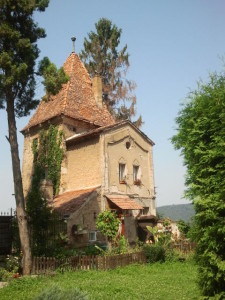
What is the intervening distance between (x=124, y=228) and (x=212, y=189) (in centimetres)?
1378

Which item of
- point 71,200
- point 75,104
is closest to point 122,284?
point 71,200

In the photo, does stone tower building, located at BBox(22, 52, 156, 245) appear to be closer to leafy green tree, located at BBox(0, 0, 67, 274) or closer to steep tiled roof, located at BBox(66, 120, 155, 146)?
steep tiled roof, located at BBox(66, 120, 155, 146)

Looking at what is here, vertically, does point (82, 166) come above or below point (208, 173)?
above

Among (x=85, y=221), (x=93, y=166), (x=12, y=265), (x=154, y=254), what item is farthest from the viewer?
(x=93, y=166)

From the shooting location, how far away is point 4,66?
41.1ft

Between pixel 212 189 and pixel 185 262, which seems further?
pixel 185 262

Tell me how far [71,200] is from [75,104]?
25.8 ft

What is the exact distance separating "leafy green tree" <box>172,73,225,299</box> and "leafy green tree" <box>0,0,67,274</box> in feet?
25.3


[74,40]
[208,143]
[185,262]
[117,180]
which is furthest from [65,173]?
[208,143]

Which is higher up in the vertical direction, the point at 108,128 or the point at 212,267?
the point at 108,128

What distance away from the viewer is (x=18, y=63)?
1323 cm

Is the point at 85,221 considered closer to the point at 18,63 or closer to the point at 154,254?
the point at 154,254

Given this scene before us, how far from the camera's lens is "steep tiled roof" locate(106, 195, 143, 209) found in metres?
19.2

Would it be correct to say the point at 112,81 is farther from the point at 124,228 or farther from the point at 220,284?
the point at 220,284
